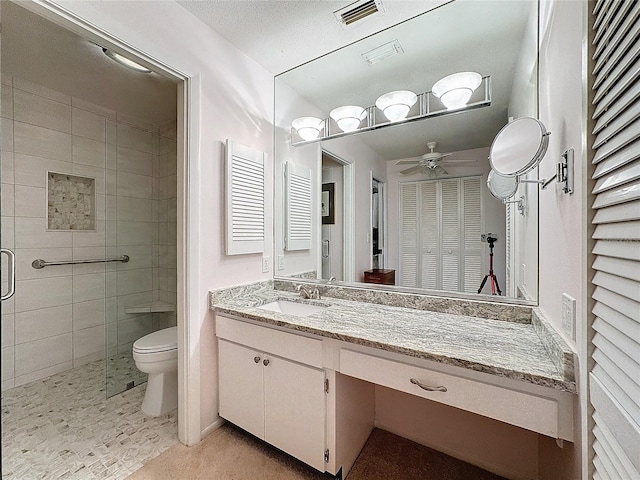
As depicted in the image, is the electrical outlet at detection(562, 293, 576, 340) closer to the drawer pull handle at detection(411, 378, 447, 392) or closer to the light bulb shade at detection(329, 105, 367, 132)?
the drawer pull handle at detection(411, 378, 447, 392)

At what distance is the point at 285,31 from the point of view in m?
1.79

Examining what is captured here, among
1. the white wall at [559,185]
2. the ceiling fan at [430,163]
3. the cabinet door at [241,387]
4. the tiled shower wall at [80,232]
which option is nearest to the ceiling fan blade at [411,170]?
the ceiling fan at [430,163]

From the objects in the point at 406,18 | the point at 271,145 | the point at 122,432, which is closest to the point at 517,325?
the point at 406,18

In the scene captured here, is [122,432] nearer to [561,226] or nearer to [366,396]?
[366,396]

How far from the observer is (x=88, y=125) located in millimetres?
2623

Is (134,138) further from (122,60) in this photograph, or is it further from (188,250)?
(188,250)

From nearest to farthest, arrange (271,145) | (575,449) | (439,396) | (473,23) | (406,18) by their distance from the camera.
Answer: (575,449)
(439,396)
(473,23)
(406,18)
(271,145)

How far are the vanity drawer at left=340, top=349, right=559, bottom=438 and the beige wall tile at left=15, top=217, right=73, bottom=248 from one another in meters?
2.62

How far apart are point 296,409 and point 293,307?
65cm

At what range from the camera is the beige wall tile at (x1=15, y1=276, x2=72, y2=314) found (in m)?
2.28

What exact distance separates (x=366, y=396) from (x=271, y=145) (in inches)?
71.8

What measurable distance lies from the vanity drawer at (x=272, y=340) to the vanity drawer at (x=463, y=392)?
0.15 m

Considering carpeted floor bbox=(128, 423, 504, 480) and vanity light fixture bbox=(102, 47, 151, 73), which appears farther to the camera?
vanity light fixture bbox=(102, 47, 151, 73)

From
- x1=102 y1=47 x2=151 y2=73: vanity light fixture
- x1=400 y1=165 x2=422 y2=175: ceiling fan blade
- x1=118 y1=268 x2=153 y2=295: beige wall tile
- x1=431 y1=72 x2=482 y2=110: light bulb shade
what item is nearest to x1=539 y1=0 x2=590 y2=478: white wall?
x1=431 y1=72 x2=482 y2=110: light bulb shade
